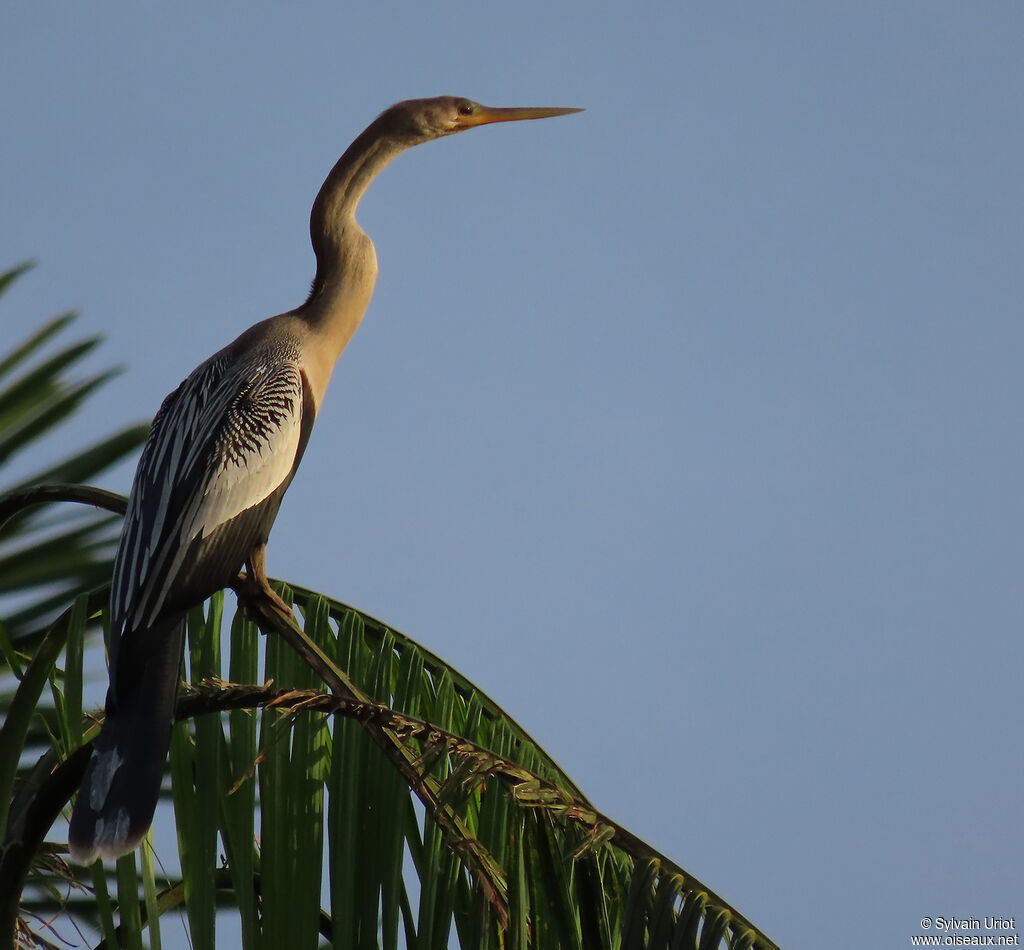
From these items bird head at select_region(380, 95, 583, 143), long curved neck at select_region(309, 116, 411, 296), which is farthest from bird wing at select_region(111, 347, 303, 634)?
bird head at select_region(380, 95, 583, 143)

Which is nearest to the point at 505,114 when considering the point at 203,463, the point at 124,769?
the point at 203,463

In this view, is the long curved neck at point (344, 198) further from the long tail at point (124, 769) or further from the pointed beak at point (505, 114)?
the long tail at point (124, 769)

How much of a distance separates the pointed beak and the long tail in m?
2.01

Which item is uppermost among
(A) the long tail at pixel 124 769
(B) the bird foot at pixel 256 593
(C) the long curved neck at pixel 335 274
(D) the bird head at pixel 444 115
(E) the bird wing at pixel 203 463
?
(D) the bird head at pixel 444 115

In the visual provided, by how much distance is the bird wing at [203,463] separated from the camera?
2297 mm

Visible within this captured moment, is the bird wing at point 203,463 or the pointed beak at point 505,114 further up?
the pointed beak at point 505,114

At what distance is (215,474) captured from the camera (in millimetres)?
2568

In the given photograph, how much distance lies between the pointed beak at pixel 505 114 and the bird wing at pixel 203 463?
1004 mm

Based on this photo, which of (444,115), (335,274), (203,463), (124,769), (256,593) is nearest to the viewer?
(124,769)

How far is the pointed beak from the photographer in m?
3.50

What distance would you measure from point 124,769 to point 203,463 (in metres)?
0.85

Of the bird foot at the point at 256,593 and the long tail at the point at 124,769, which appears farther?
the bird foot at the point at 256,593

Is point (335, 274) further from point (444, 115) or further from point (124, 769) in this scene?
point (124, 769)

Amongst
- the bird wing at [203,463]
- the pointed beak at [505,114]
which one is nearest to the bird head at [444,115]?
the pointed beak at [505,114]
